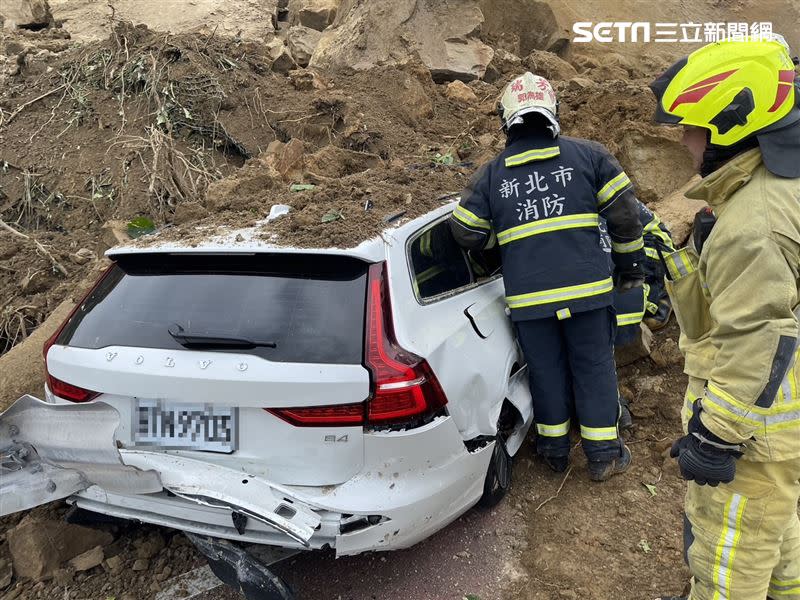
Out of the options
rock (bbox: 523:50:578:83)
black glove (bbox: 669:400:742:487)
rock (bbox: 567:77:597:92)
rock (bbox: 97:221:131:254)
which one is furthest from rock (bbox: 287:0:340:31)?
black glove (bbox: 669:400:742:487)

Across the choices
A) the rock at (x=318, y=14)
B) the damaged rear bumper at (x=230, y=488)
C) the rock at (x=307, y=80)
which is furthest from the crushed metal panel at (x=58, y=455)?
the rock at (x=318, y=14)

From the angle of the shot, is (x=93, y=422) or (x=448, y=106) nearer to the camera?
(x=93, y=422)

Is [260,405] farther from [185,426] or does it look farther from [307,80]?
[307,80]

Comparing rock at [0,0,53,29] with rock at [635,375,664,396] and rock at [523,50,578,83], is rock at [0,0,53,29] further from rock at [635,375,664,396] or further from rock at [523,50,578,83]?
rock at [635,375,664,396]

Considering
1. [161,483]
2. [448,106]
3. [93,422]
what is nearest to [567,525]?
[161,483]

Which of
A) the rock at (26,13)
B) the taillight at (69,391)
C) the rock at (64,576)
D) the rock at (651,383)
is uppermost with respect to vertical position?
the rock at (26,13)

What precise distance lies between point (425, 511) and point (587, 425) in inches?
50.7

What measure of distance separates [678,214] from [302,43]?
6.96 m

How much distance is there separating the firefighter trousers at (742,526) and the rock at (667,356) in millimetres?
2056

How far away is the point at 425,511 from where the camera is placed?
238 cm

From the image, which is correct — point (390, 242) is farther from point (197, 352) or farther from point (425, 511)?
point (425, 511)

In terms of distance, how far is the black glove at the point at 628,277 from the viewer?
3330 millimetres

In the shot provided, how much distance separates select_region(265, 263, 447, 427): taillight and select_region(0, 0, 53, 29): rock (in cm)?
1402

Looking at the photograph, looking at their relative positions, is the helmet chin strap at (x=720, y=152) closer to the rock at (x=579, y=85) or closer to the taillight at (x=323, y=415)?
the taillight at (x=323, y=415)
